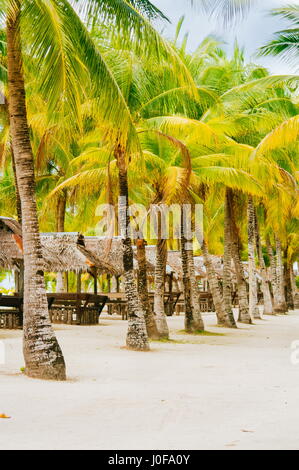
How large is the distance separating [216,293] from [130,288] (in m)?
7.48

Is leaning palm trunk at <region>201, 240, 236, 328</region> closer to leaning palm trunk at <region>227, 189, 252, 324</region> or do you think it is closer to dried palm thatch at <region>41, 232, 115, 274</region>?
leaning palm trunk at <region>227, 189, 252, 324</region>

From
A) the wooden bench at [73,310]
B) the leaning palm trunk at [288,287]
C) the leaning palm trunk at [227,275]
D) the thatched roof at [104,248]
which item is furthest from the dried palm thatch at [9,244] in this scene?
the leaning palm trunk at [288,287]

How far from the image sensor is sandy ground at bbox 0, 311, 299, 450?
21.8 ft

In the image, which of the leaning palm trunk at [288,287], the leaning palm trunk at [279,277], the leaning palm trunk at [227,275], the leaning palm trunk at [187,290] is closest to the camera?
the leaning palm trunk at [187,290]

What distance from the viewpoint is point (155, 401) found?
884 centimetres

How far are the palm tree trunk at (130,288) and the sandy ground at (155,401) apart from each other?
1.18 feet

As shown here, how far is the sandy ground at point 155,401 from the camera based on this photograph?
6.64 m

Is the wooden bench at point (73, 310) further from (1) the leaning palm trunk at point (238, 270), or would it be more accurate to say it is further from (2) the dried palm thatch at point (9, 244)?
(1) the leaning palm trunk at point (238, 270)

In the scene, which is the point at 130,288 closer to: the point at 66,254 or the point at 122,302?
the point at 66,254

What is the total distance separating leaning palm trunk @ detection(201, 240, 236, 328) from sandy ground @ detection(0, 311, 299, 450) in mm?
6526

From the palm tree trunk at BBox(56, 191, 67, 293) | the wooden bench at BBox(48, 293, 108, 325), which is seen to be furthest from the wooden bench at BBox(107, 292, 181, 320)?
the wooden bench at BBox(48, 293, 108, 325)

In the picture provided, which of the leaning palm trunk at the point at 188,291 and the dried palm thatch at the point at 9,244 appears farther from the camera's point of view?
the dried palm thatch at the point at 9,244
